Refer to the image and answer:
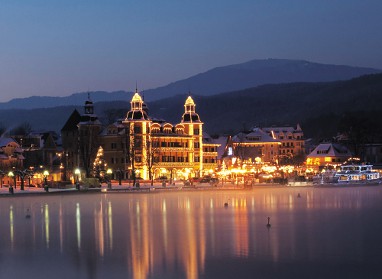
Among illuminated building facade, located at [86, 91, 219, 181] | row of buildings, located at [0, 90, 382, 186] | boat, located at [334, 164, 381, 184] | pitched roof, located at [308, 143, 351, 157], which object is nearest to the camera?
row of buildings, located at [0, 90, 382, 186]

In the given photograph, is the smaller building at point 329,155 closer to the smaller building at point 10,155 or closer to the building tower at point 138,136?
the building tower at point 138,136

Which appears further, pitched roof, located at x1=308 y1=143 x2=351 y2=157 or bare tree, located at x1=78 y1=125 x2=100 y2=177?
pitched roof, located at x1=308 y1=143 x2=351 y2=157

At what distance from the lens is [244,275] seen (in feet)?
79.5

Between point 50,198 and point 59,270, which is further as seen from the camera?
point 50,198

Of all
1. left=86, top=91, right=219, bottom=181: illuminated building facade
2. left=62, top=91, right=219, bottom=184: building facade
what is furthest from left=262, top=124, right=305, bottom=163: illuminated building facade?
left=86, top=91, right=219, bottom=181: illuminated building facade

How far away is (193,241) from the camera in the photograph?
108 feet

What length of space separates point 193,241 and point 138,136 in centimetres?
7319

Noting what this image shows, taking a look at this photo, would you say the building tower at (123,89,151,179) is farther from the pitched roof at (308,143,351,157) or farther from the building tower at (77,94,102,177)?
the pitched roof at (308,143,351,157)

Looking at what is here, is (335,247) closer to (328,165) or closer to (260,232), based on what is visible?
(260,232)

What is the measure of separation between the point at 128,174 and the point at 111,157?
135 inches

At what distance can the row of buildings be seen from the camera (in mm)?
103250

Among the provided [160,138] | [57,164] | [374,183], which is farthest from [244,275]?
[57,164]

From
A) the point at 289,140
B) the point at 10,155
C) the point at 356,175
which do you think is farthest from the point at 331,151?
the point at 10,155

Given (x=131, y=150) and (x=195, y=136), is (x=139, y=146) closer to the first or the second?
(x=131, y=150)
